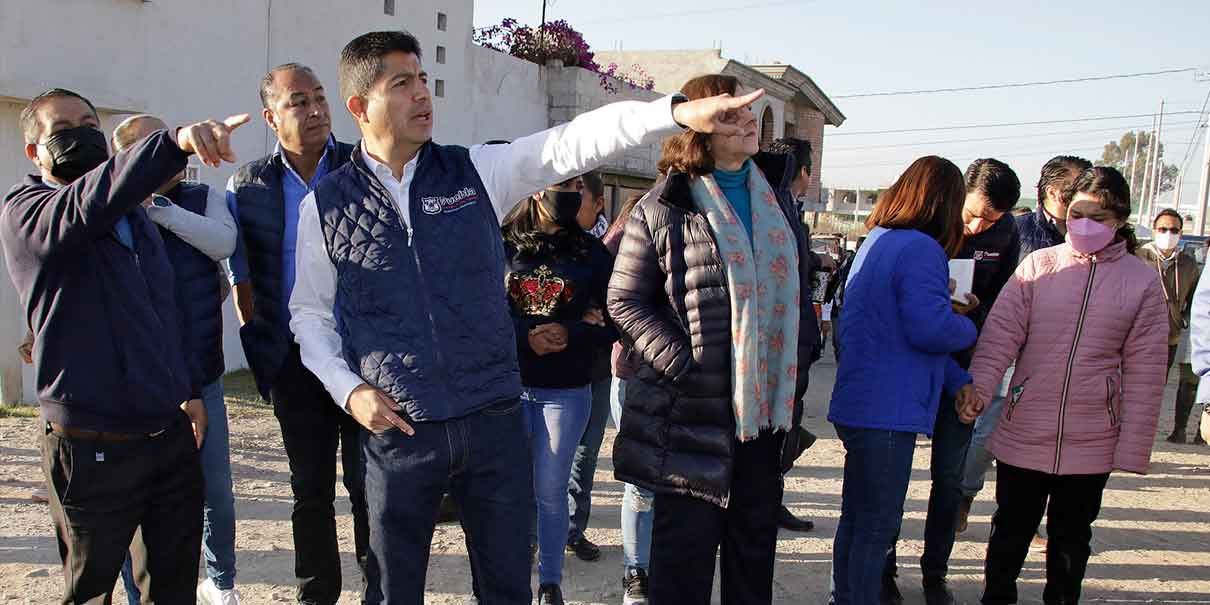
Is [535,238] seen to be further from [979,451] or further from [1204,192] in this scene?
[1204,192]

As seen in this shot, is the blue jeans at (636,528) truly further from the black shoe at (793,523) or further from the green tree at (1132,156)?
the green tree at (1132,156)

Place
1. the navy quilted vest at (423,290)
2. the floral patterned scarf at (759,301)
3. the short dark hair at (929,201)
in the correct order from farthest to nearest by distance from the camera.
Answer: the short dark hair at (929,201), the floral patterned scarf at (759,301), the navy quilted vest at (423,290)

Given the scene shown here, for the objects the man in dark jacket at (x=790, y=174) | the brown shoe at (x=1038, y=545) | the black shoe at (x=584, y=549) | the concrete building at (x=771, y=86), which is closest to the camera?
the man in dark jacket at (x=790, y=174)

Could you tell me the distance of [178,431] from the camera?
110 inches

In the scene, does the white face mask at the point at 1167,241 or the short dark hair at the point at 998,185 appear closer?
the short dark hair at the point at 998,185

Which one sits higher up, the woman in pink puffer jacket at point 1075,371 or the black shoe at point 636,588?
the woman in pink puffer jacket at point 1075,371

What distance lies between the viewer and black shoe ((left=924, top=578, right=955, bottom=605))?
13.0ft

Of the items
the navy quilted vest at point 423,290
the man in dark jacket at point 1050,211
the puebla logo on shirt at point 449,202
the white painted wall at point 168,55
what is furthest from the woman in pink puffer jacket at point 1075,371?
the white painted wall at point 168,55

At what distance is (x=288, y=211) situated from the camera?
3.41 meters

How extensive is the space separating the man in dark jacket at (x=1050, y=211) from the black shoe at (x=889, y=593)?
1.82 m

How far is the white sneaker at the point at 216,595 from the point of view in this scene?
3576 mm

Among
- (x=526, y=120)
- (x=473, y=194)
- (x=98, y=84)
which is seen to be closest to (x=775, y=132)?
(x=526, y=120)

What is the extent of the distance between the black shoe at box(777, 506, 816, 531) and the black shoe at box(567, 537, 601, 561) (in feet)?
3.75

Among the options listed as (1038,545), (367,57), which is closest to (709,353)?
(367,57)
